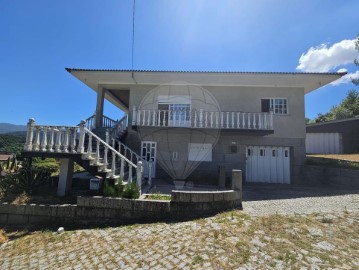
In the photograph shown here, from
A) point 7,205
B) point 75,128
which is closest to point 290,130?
point 75,128

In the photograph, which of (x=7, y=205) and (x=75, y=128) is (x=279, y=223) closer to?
(x=75, y=128)

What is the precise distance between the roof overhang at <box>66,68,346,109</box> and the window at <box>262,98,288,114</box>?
82 cm

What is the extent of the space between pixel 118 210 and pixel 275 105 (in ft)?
33.3

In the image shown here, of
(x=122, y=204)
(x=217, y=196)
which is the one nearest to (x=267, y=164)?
(x=217, y=196)

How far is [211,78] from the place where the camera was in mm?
11727

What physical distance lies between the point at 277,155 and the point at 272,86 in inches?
152

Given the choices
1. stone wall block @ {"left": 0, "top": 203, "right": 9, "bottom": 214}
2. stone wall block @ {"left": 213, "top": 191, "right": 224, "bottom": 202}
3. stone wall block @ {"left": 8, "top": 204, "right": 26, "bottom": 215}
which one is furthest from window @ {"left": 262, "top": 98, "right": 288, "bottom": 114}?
stone wall block @ {"left": 0, "top": 203, "right": 9, "bottom": 214}

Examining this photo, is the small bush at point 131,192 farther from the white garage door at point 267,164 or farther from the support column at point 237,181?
the white garage door at point 267,164

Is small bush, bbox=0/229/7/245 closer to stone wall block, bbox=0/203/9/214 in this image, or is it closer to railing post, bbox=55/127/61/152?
stone wall block, bbox=0/203/9/214

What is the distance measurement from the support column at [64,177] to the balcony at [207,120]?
4.15 m

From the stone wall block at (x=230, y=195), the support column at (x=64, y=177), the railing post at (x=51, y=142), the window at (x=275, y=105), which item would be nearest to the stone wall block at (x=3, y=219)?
the support column at (x=64, y=177)

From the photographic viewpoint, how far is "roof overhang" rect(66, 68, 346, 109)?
11.2m

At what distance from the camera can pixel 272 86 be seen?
1230 centimetres

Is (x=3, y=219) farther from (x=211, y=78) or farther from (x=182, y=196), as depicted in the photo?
(x=211, y=78)
